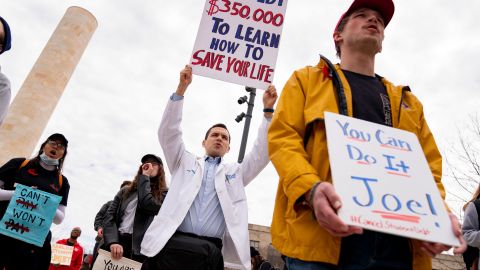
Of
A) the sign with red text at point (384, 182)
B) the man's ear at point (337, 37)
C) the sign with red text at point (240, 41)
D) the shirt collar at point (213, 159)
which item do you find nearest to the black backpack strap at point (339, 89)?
the sign with red text at point (384, 182)

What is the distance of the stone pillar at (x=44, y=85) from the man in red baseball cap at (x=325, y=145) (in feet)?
37.9

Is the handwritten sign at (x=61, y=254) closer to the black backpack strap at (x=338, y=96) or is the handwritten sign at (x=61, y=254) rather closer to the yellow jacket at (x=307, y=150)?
the yellow jacket at (x=307, y=150)

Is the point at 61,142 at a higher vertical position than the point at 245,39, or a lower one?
lower

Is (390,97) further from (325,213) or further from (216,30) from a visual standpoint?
(216,30)

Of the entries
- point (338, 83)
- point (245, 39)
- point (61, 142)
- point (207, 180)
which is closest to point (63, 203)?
point (61, 142)

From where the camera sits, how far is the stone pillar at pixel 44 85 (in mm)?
11461

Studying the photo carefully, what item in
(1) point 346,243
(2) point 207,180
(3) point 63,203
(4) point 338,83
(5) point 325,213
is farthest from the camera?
(3) point 63,203

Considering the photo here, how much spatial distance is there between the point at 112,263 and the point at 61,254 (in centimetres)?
469

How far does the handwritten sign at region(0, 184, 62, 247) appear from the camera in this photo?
136 inches

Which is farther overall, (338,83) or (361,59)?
(361,59)

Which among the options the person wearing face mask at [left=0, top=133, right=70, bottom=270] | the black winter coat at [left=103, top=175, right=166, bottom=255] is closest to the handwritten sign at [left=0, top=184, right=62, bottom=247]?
the person wearing face mask at [left=0, top=133, right=70, bottom=270]

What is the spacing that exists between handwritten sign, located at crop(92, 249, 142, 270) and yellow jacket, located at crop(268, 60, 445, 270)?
8.62 ft

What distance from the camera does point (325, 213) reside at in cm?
120

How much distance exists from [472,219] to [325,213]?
311cm
